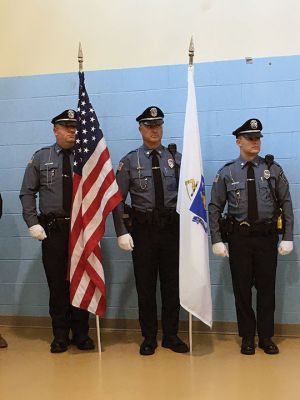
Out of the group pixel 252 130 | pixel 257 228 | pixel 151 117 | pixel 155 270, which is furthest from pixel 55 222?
pixel 252 130

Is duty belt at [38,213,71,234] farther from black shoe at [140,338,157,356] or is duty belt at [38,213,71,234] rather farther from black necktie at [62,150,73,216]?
black shoe at [140,338,157,356]

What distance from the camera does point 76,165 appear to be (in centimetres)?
344

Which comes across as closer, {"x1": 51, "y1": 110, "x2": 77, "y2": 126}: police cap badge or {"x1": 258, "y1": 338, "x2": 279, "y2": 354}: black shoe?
Answer: {"x1": 258, "y1": 338, "x2": 279, "y2": 354}: black shoe

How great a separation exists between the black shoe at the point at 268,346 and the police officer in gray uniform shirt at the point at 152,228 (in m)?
0.55

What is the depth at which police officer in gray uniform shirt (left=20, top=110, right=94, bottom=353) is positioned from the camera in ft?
11.6

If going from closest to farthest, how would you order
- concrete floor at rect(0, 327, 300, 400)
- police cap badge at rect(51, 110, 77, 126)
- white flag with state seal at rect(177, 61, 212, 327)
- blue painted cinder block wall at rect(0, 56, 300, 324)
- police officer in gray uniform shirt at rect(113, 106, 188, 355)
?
concrete floor at rect(0, 327, 300, 400)
white flag with state seal at rect(177, 61, 212, 327)
police officer in gray uniform shirt at rect(113, 106, 188, 355)
police cap badge at rect(51, 110, 77, 126)
blue painted cinder block wall at rect(0, 56, 300, 324)

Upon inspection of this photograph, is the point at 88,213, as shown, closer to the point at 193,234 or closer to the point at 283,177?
the point at 193,234

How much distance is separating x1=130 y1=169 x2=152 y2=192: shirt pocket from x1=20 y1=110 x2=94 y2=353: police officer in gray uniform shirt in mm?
476

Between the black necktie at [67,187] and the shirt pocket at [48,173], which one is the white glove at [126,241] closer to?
the black necktie at [67,187]

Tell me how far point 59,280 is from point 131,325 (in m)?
0.83

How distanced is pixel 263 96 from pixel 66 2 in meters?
1.84

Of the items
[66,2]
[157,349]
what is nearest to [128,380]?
[157,349]

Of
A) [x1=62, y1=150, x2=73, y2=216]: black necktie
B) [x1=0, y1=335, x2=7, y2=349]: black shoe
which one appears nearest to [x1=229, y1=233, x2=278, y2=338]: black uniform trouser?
[x1=62, y1=150, x2=73, y2=216]: black necktie

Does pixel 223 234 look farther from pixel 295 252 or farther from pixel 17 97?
pixel 17 97
